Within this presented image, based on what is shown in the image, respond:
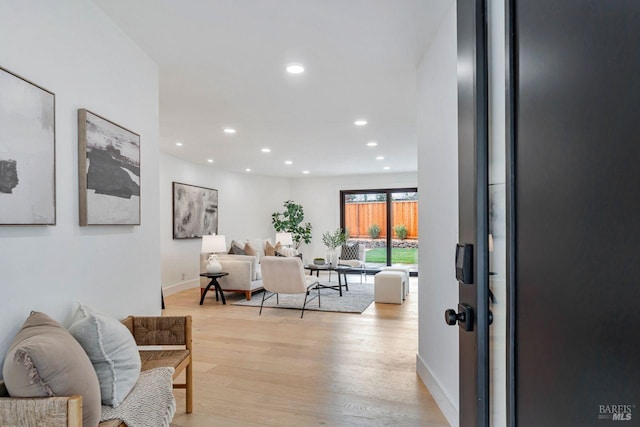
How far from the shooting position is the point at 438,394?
2414 millimetres

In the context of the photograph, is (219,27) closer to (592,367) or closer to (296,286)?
(592,367)

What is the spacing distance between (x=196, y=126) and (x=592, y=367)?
4.71m

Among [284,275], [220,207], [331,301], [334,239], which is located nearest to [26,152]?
[284,275]

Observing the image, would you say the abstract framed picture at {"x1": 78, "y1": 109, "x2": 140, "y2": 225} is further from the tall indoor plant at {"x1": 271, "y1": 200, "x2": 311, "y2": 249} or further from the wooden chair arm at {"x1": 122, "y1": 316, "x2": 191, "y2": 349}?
the tall indoor plant at {"x1": 271, "y1": 200, "x2": 311, "y2": 249}

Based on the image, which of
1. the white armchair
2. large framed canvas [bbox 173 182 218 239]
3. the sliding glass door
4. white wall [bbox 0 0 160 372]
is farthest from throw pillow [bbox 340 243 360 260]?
white wall [bbox 0 0 160 372]

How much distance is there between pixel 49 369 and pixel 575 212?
1.58 meters

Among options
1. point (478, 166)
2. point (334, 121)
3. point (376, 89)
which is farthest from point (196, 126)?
point (478, 166)

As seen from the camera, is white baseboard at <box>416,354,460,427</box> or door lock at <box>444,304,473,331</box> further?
white baseboard at <box>416,354,460,427</box>

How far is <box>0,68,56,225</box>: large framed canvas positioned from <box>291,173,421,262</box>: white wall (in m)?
8.19

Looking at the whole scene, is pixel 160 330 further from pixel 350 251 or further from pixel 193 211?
pixel 350 251

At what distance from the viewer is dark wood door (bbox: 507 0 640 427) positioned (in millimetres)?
497

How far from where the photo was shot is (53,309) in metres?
1.70

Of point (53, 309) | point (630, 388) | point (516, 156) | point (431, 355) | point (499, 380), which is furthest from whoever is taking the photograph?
point (431, 355)

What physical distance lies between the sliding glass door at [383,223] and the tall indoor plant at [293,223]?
1.06 m
